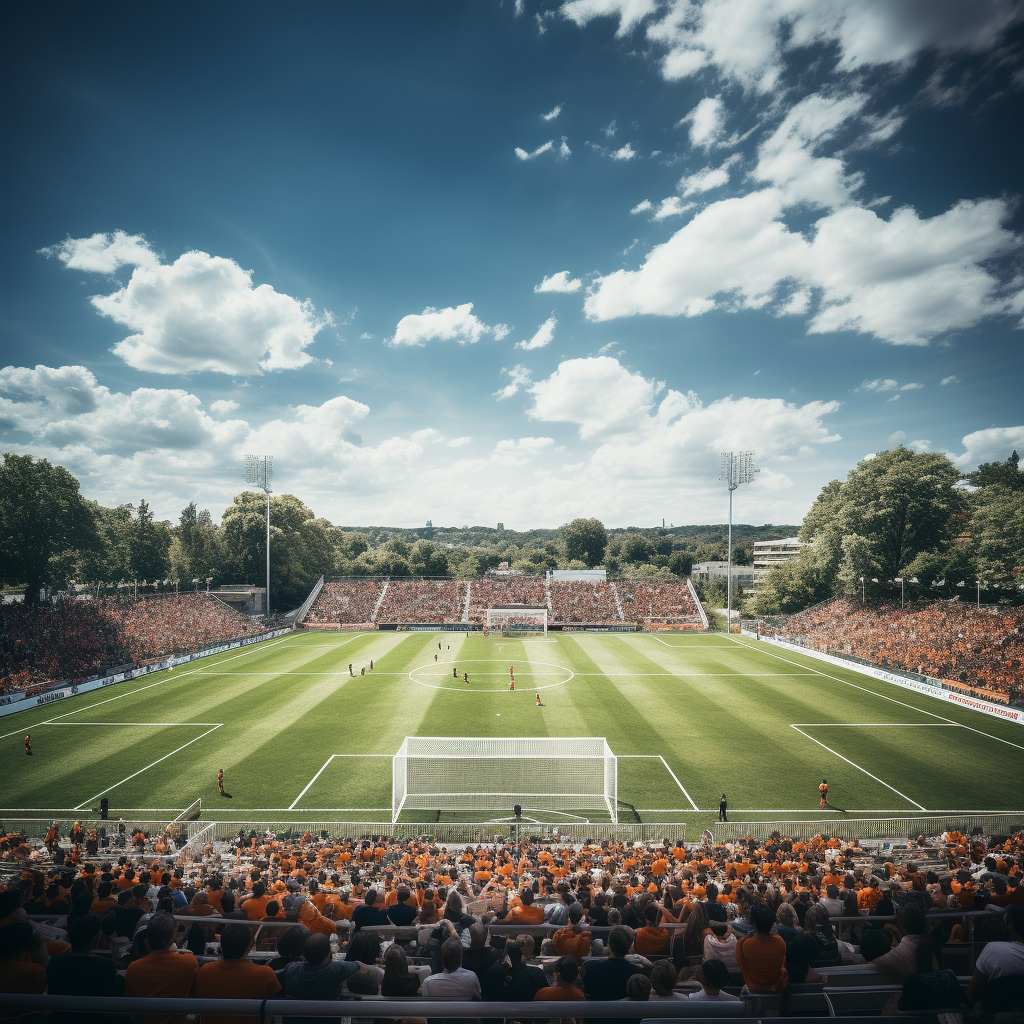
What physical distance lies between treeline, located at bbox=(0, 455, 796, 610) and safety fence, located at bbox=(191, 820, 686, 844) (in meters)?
32.9

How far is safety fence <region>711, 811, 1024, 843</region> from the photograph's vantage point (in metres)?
14.4

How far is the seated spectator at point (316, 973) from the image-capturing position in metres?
3.51

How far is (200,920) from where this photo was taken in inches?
257

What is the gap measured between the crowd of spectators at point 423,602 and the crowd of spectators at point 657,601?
18327 millimetres

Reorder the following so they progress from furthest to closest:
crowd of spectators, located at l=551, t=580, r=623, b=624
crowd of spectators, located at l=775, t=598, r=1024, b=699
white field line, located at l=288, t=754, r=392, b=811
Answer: crowd of spectators, located at l=551, t=580, r=623, b=624, crowd of spectators, located at l=775, t=598, r=1024, b=699, white field line, located at l=288, t=754, r=392, b=811

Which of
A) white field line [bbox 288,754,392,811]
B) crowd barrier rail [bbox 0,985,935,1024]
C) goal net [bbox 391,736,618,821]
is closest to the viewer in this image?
crowd barrier rail [bbox 0,985,935,1024]

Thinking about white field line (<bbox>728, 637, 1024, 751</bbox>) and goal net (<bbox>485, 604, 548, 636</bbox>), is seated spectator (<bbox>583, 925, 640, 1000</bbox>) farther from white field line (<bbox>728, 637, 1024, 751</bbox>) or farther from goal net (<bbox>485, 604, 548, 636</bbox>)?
goal net (<bbox>485, 604, 548, 636</bbox>)

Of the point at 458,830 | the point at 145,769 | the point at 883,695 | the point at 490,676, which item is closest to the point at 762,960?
the point at 458,830

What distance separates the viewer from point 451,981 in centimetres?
409

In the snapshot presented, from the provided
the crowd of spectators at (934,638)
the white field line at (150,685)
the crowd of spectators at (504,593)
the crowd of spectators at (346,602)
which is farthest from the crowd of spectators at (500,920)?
the crowd of spectators at (504,593)

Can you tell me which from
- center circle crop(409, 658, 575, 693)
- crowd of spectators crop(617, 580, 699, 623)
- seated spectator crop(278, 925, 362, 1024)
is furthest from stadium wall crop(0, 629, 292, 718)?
crowd of spectators crop(617, 580, 699, 623)

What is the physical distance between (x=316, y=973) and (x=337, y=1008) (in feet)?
6.82

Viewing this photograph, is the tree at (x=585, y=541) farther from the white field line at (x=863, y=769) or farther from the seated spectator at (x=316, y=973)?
the seated spectator at (x=316, y=973)

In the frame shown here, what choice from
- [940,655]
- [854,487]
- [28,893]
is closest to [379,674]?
[28,893]
